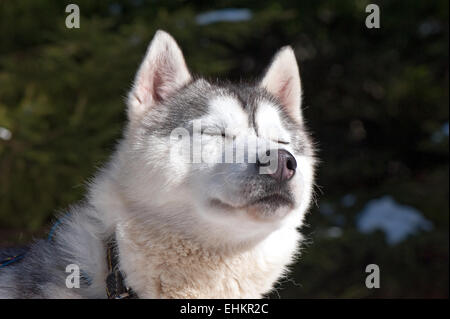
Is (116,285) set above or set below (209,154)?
below

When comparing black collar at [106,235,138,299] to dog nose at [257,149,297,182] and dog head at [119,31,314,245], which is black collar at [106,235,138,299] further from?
dog nose at [257,149,297,182]

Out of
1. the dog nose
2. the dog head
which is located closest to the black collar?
the dog head

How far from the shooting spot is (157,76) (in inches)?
113

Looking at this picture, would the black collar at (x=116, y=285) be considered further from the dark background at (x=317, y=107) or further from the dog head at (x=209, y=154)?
the dark background at (x=317, y=107)

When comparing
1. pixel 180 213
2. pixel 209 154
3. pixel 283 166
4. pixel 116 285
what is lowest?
pixel 116 285

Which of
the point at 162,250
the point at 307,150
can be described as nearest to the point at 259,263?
the point at 162,250

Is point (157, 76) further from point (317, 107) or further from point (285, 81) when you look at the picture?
point (317, 107)

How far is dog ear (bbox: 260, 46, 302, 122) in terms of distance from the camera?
3160mm

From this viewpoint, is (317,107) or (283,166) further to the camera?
(317,107)

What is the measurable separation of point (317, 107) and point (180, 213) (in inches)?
217

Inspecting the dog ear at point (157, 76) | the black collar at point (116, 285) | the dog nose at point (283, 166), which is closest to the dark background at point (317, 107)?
the dog ear at point (157, 76)

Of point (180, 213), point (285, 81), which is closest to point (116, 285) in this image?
point (180, 213)

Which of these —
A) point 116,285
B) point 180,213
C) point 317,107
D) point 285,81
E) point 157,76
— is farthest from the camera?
point 317,107

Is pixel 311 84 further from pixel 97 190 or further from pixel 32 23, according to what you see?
pixel 97 190
